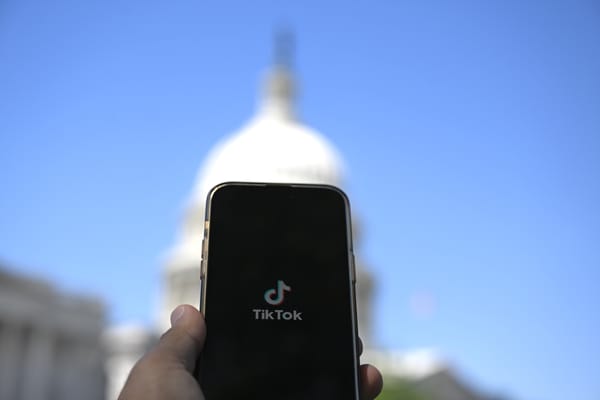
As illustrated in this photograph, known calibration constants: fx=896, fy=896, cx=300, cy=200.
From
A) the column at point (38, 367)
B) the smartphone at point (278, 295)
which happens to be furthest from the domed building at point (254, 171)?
the smartphone at point (278, 295)

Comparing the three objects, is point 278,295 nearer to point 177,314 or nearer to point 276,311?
point 276,311

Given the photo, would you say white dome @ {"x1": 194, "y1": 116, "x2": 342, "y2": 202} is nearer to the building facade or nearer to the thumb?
the building facade

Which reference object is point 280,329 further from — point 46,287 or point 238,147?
point 238,147

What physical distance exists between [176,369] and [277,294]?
0.64 meters

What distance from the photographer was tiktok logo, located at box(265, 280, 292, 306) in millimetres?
3357

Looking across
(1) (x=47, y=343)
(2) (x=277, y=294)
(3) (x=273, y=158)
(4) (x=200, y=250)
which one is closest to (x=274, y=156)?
(3) (x=273, y=158)

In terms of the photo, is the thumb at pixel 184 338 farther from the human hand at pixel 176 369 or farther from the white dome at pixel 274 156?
the white dome at pixel 274 156

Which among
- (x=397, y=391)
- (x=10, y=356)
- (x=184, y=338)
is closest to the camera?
(x=184, y=338)

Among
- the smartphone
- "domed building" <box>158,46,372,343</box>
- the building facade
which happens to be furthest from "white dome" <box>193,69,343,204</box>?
the smartphone

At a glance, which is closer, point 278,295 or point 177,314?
point 177,314

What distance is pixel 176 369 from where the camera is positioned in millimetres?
2863

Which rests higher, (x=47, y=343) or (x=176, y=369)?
(x=47, y=343)

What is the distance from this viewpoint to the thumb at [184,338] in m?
2.94

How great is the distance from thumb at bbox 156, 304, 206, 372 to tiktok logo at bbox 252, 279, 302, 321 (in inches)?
9.4
